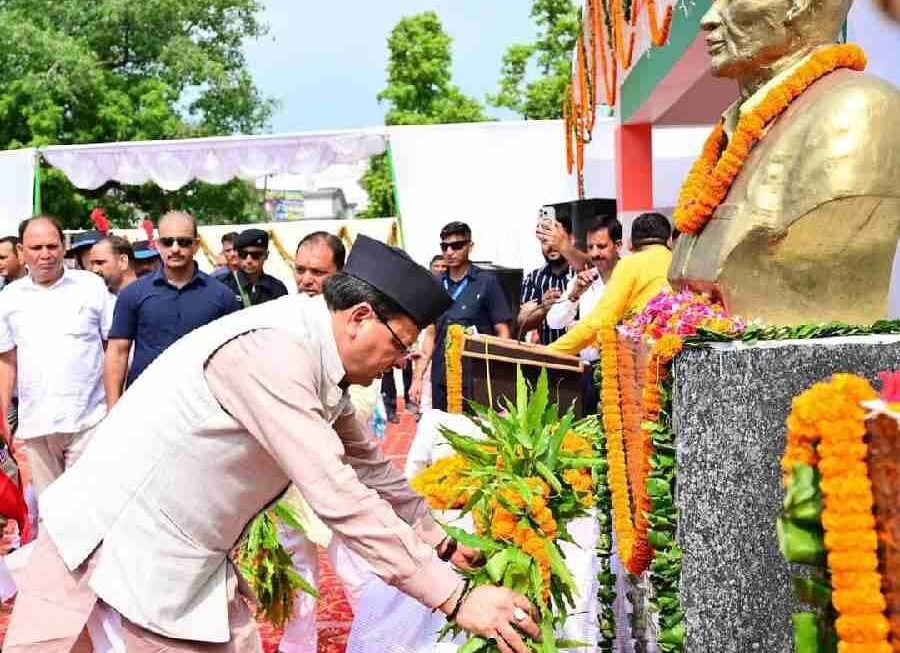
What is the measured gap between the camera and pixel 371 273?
2.61 metres

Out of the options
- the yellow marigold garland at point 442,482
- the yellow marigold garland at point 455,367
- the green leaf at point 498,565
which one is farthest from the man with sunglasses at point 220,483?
the yellow marigold garland at point 455,367

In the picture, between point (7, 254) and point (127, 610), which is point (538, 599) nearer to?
point (127, 610)

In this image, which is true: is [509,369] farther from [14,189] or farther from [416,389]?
[14,189]

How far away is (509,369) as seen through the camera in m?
5.37

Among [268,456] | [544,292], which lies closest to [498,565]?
[268,456]

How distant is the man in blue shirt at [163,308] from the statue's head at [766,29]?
3088 millimetres

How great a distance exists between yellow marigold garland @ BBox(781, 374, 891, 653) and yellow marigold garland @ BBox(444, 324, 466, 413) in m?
3.73

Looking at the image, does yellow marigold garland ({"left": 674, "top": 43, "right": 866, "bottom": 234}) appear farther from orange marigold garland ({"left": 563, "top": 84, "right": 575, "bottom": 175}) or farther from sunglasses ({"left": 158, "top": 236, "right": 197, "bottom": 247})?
orange marigold garland ({"left": 563, "top": 84, "right": 575, "bottom": 175})

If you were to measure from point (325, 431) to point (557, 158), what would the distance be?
38.9 feet

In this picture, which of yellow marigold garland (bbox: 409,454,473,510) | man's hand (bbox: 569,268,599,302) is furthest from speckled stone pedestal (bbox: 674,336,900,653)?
man's hand (bbox: 569,268,599,302)

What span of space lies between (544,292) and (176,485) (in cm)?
530

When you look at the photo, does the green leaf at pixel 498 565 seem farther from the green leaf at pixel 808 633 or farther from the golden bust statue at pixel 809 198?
the green leaf at pixel 808 633

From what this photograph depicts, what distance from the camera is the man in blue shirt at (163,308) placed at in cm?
575

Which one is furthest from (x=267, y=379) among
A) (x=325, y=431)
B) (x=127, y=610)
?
(x=127, y=610)
